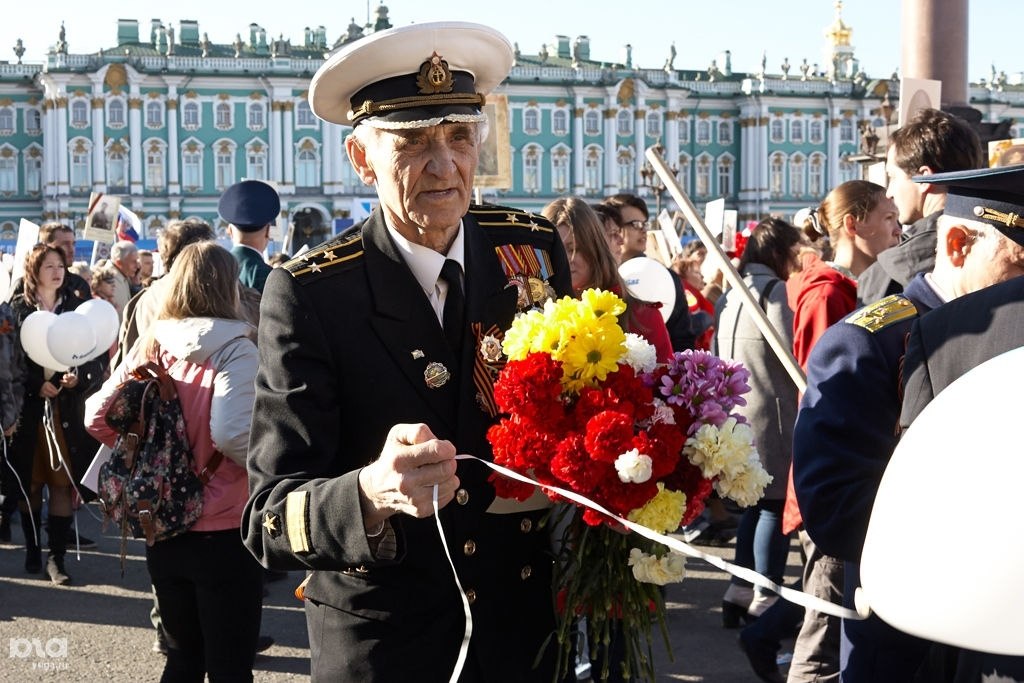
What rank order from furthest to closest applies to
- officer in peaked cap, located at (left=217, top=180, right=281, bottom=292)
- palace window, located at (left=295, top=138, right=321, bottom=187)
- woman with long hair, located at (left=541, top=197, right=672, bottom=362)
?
palace window, located at (left=295, top=138, right=321, bottom=187) < officer in peaked cap, located at (left=217, top=180, right=281, bottom=292) < woman with long hair, located at (left=541, top=197, right=672, bottom=362)

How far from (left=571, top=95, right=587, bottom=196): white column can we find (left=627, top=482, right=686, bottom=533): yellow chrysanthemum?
5822cm

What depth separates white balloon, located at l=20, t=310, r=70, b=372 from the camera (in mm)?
6430

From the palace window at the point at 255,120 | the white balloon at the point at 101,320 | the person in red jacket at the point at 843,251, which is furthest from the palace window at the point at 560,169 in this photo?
the person in red jacket at the point at 843,251

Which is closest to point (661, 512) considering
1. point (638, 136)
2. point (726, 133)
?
Answer: point (638, 136)

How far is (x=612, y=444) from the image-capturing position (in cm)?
171

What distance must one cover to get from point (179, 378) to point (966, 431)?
342 centimetres

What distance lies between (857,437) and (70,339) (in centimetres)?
508

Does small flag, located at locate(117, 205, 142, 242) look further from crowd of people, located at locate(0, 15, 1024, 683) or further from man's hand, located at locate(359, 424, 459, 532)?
man's hand, located at locate(359, 424, 459, 532)

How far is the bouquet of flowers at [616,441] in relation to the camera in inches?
68.1

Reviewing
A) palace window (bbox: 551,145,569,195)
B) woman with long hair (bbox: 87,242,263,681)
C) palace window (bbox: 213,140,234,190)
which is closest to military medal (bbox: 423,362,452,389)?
woman with long hair (bbox: 87,242,263,681)

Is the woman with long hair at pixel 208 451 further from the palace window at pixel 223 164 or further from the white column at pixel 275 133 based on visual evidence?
the palace window at pixel 223 164

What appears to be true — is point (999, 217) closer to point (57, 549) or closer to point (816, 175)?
point (57, 549)

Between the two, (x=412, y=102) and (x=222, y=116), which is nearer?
(x=412, y=102)

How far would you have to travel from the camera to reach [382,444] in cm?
204
